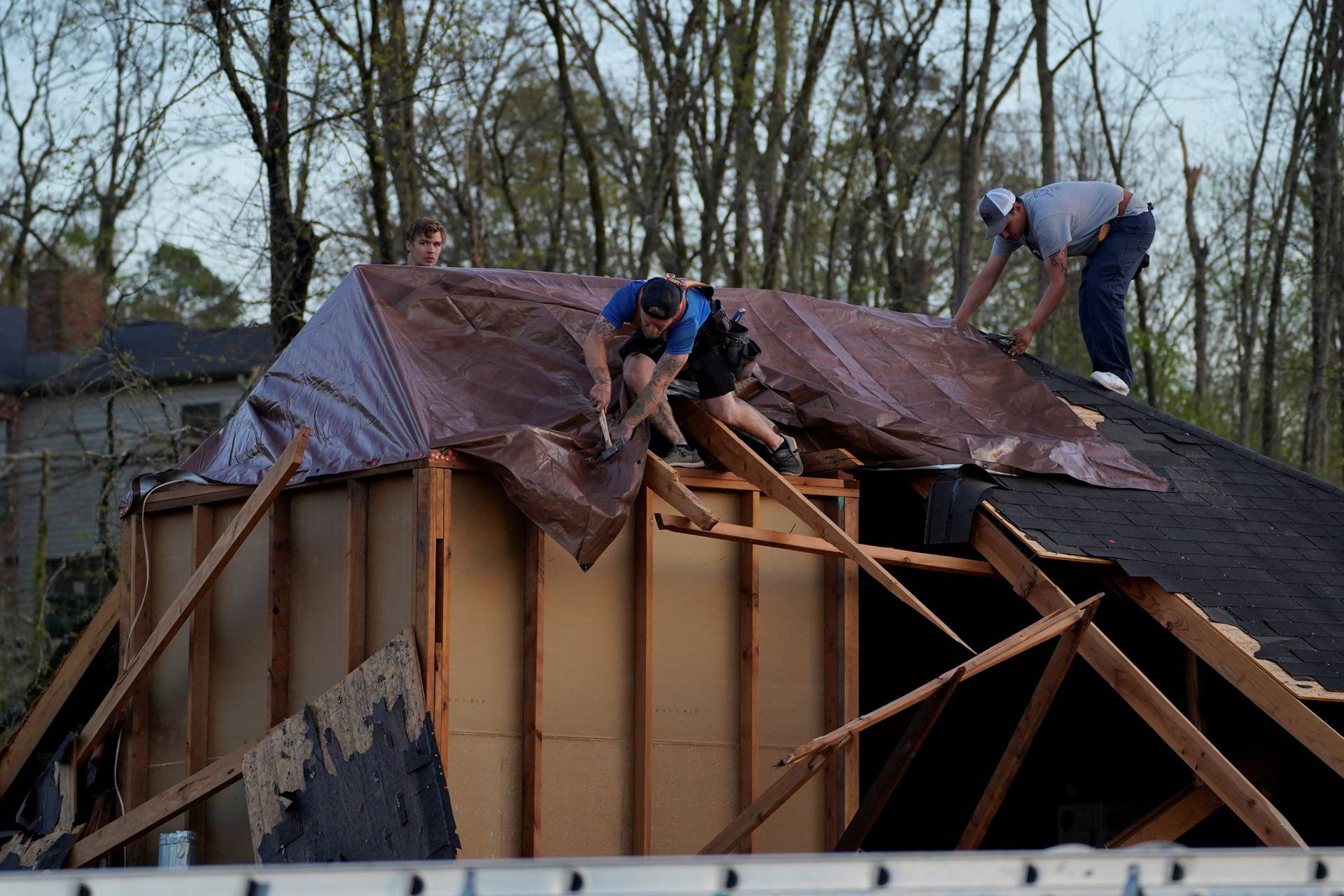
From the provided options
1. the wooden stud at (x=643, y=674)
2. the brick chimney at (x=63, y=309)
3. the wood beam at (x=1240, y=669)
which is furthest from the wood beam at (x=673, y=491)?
the brick chimney at (x=63, y=309)

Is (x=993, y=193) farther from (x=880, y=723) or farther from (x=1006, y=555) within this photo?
(x=880, y=723)

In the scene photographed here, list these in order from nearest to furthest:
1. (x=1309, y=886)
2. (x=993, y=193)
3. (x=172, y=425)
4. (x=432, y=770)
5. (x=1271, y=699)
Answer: (x=1309, y=886), (x=432, y=770), (x=1271, y=699), (x=993, y=193), (x=172, y=425)

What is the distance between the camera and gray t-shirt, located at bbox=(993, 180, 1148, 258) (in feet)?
30.2

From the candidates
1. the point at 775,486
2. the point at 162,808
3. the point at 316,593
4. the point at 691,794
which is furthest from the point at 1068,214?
the point at 162,808

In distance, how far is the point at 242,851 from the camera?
293 inches

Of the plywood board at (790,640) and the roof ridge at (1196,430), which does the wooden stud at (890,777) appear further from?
the roof ridge at (1196,430)

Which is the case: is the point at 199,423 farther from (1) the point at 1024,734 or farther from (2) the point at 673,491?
(1) the point at 1024,734

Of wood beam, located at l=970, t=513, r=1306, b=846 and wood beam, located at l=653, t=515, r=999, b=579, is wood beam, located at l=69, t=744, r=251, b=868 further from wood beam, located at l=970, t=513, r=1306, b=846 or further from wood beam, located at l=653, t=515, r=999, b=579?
wood beam, located at l=970, t=513, r=1306, b=846

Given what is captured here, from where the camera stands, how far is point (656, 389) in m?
6.91

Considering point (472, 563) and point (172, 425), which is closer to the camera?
point (472, 563)

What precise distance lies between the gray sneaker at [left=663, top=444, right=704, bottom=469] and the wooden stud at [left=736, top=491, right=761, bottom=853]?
391mm

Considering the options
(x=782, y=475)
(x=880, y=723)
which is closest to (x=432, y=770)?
(x=782, y=475)

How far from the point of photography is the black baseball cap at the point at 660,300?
677cm

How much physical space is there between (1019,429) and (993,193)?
1.65 meters
